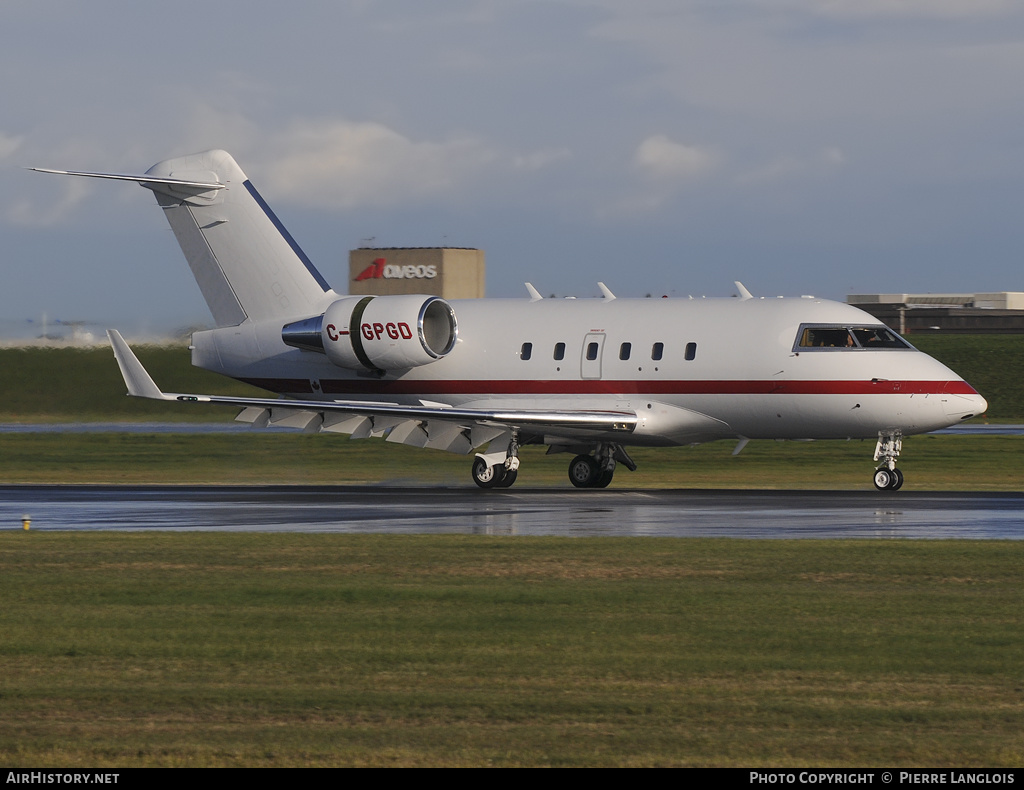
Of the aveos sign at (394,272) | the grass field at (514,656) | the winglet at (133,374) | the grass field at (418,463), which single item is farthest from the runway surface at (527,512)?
the aveos sign at (394,272)

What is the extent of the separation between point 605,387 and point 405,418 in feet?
14.5

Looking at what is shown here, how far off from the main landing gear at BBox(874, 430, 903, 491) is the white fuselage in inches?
14.7

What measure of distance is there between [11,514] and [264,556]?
360 inches

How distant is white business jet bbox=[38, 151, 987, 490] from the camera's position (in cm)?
3150

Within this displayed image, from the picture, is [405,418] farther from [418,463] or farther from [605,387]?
[418,463]

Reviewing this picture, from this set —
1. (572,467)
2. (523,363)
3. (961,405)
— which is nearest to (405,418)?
(523,363)

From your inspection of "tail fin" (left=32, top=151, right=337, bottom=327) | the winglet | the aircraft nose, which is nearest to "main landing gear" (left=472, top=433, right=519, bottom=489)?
"tail fin" (left=32, top=151, right=337, bottom=327)

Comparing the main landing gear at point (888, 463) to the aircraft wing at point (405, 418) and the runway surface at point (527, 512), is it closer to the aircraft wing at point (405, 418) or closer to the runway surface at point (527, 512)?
the runway surface at point (527, 512)

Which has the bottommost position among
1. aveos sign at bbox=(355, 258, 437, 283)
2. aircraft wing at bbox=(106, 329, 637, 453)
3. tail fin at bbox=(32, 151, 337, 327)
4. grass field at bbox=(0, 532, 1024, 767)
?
grass field at bbox=(0, 532, 1024, 767)

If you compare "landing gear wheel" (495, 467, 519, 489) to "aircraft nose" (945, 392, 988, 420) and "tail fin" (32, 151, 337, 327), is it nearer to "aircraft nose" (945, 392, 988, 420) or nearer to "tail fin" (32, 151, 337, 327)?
"tail fin" (32, 151, 337, 327)

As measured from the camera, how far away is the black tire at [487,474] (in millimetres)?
33469

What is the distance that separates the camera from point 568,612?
47.1 ft

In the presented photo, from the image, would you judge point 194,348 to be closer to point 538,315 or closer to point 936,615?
point 538,315
